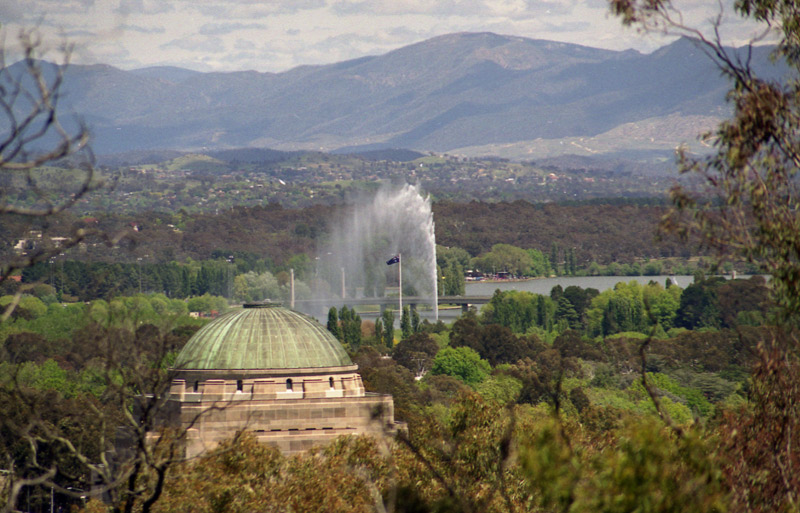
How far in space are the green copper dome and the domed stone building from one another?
0.12ft

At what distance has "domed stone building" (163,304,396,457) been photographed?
52.9 meters

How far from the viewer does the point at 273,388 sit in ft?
179

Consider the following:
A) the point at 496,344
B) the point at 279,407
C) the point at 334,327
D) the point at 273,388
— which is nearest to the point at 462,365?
the point at 496,344

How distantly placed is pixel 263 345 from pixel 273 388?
1.81m

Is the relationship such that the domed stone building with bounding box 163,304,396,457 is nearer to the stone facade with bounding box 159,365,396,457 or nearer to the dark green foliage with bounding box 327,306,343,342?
the stone facade with bounding box 159,365,396,457

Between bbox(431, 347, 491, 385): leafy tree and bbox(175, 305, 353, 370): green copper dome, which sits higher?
bbox(175, 305, 353, 370): green copper dome

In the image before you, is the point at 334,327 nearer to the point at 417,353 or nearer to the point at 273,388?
the point at 417,353

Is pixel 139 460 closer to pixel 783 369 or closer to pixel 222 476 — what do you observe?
pixel 222 476

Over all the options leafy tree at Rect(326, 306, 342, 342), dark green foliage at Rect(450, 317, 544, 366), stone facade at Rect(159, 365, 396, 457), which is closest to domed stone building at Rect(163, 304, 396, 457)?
stone facade at Rect(159, 365, 396, 457)

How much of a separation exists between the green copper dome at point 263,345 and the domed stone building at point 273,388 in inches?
1.5

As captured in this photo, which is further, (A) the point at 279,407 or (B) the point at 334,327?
(B) the point at 334,327

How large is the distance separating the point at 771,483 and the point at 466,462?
15.7 m

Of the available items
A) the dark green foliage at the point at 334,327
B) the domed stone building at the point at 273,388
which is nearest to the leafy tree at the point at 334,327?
the dark green foliage at the point at 334,327

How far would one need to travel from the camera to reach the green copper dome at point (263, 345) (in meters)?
54.8
